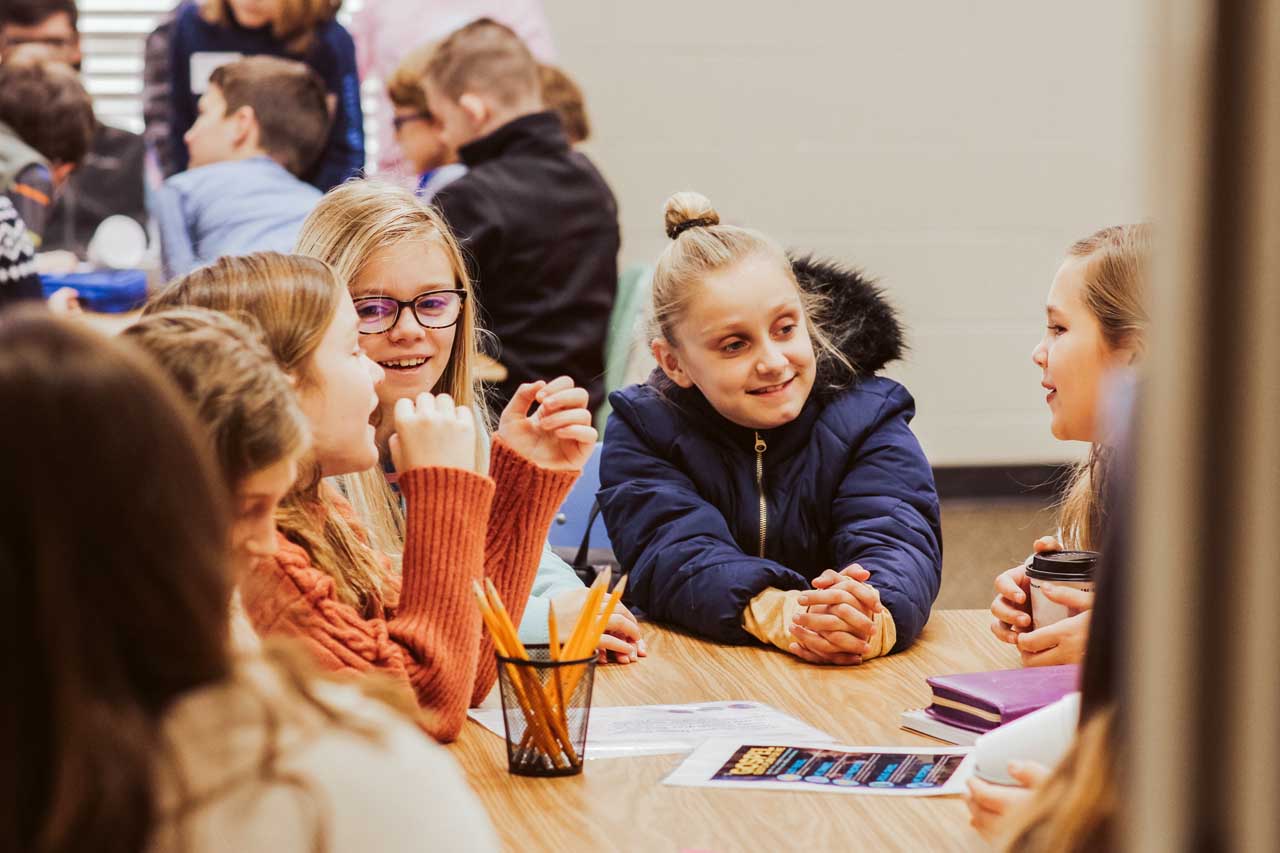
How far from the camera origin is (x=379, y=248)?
6.08 feet

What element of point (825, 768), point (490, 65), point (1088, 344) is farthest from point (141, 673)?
point (490, 65)

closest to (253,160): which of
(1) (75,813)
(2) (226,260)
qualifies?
(2) (226,260)

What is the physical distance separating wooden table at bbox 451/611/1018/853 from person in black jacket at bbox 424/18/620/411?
1.79m

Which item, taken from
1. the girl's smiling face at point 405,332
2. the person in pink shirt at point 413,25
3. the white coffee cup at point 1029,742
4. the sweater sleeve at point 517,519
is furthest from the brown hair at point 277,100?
the white coffee cup at point 1029,742

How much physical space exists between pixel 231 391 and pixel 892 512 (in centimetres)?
117

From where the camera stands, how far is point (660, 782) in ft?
4.17

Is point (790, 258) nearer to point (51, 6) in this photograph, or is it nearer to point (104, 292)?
point (104, 292)

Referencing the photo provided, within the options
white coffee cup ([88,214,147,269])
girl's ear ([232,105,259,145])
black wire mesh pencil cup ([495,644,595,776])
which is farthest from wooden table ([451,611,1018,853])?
white coffee cup ([88,214,147,269])

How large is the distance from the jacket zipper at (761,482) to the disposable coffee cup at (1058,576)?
526mm

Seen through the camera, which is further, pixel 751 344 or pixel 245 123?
pixel 245 123

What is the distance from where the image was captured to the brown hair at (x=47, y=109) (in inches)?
147

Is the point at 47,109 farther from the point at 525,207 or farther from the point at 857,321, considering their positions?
the point at 857,321

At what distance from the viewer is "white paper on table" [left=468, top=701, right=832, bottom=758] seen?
1.38 metres

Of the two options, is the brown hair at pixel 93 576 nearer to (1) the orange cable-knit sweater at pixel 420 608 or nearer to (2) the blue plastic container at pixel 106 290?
(1) the orange cable-knit sweater at pixel 420 608
